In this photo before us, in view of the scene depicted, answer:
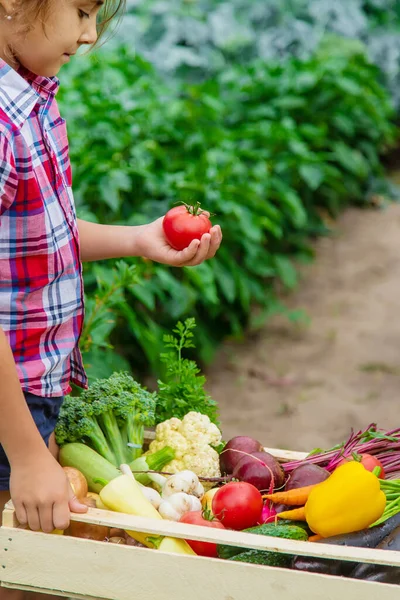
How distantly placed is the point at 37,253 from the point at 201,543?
2.56 feet

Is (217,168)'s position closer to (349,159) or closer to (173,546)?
(349,159)

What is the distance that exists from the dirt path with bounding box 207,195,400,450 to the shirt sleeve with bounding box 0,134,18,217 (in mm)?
2550

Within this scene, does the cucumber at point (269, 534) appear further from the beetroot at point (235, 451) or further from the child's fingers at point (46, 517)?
the child's fingers at point (46, 517)

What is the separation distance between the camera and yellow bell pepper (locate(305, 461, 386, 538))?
6.81 ft

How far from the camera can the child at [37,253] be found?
191cm

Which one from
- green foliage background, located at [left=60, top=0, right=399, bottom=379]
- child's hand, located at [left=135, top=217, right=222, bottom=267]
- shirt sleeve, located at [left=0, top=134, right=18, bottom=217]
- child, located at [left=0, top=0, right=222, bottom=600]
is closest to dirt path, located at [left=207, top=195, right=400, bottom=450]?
green foliage background, located at [left=60, top=0, right=399, bottom=379]

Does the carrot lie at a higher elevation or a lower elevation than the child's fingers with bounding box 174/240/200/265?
lower

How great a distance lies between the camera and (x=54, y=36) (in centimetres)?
191

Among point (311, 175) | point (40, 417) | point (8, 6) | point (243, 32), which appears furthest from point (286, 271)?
point (8, 6)

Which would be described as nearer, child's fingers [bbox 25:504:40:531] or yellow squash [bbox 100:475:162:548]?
child's fingers [bbox 25:504:40:531]

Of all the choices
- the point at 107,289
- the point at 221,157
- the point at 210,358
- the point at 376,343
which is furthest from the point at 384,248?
the point at 107,289

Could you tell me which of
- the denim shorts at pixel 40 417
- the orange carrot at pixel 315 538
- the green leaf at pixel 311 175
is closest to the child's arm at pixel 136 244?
the denim shorts at pixel 40 417

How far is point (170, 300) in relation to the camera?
449 cm

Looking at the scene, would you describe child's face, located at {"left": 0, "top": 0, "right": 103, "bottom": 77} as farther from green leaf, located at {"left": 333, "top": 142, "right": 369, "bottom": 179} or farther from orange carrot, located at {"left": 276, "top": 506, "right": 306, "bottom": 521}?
green leaf, located at {"left": 333, "top": 142, "right": 369, "bottom": 179}
